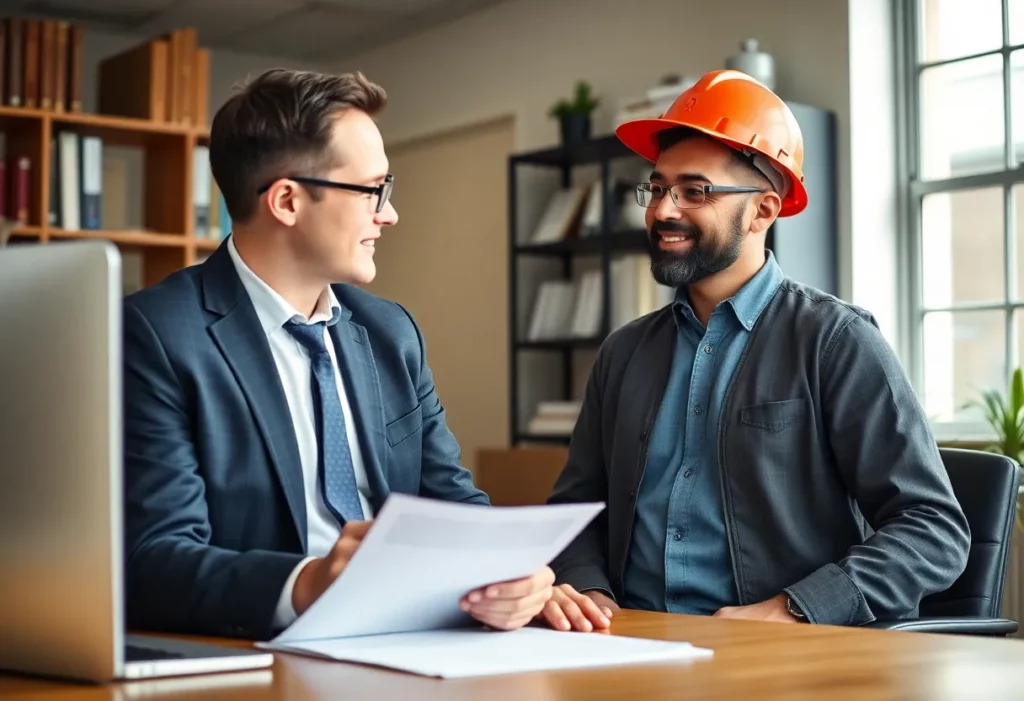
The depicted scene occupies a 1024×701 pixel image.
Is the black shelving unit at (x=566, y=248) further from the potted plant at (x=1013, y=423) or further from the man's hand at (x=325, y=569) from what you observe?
the man's hand at (x=325, y=569)

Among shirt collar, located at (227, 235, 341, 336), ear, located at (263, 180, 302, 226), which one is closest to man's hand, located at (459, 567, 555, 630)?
shirt collar, located at (227, 235, 341, 336)

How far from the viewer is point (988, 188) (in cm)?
444

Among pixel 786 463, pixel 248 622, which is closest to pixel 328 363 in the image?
pixel 248 622

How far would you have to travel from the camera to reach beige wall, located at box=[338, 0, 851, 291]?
467 cm

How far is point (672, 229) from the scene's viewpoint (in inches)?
94.7

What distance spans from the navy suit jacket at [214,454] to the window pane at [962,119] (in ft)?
10.6

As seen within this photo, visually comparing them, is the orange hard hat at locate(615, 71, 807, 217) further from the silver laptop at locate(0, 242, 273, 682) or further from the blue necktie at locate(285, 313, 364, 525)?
the silver laptop at locate(0, 242, 273, 682)

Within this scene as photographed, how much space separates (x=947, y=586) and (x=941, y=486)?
6.0 inches

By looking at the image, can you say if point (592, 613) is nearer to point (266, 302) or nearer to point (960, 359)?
point (266, 302)

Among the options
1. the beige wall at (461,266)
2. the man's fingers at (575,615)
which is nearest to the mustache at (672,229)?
the man's fingers at (575,615)

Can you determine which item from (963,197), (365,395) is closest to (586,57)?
(963,197)

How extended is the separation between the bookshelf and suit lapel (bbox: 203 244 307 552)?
325 centimetres

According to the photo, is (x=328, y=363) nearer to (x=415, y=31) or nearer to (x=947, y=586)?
(x=947, y=586)

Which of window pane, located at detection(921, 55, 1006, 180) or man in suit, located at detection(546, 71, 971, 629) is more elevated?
window pane, located at detection(921, 55, 1006, 180)
